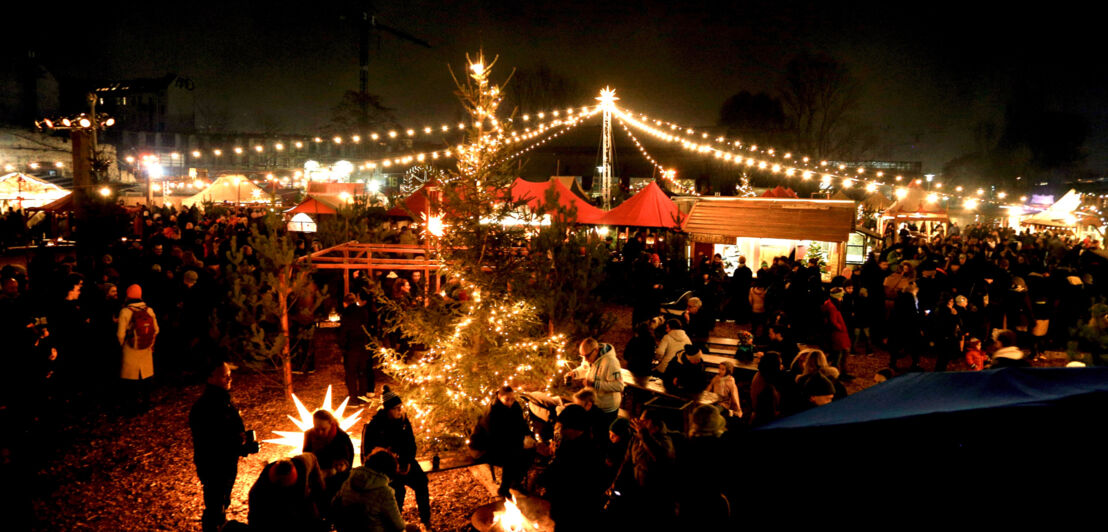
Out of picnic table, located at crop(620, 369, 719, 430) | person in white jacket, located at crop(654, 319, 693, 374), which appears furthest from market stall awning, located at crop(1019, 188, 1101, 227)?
picnic table, located at crop(620, 369, 719, 430)

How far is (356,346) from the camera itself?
Answer: 7.67 m

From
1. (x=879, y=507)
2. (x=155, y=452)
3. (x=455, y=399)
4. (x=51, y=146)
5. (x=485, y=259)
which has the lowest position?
(x=155, y=452)

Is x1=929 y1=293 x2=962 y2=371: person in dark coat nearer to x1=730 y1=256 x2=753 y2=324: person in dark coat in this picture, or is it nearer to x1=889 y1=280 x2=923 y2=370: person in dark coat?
x1=889 y1=280 x2=923 y2=370: person in dark coat

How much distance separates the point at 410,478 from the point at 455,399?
1.28 metres

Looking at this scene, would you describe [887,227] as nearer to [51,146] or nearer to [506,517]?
[506,517]

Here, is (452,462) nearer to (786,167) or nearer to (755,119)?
(786,167)

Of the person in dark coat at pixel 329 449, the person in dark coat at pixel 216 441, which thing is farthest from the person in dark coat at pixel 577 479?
the person in dark coat at pixel 216 441

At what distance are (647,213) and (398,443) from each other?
11.6m

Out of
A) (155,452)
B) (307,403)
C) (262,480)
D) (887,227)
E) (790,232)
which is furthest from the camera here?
(887,227)

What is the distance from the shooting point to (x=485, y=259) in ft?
20.5

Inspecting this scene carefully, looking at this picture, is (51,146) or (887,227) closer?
(887,227)

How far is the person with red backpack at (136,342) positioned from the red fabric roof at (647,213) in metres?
10.7

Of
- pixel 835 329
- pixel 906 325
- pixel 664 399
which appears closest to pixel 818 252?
→ pixel 906 325

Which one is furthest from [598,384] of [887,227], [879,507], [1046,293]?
[887,227]
